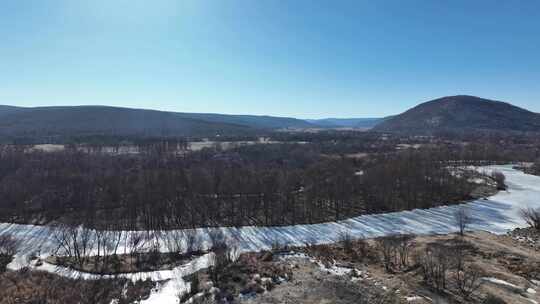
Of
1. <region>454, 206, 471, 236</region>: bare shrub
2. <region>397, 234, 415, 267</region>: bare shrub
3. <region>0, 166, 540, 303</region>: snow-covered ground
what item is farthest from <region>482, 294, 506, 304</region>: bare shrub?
<region>454, 206, 471, 236</region>: bare shrub

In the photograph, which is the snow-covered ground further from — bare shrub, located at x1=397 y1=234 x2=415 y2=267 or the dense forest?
bare shrub, located at x1=397 y1=234 x2=415 y2=267

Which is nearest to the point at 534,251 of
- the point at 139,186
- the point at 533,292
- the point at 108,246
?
the point at 533,292

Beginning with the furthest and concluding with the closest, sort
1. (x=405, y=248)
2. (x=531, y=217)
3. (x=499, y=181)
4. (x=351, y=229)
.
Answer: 1. (x=499, y=181)
2. (x=351, y=229)
3. (x=531, y=217)
4. (x=405, y=248)

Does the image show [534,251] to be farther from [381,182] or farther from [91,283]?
[91,283]

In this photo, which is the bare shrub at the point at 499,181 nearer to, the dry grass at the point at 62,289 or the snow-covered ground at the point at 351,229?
the snow-covered ground at the point at 351,229

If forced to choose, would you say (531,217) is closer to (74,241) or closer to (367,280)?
(367,280)

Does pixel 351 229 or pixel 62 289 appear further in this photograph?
pixel 351 229

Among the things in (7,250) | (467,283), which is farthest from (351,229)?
(7,250)
